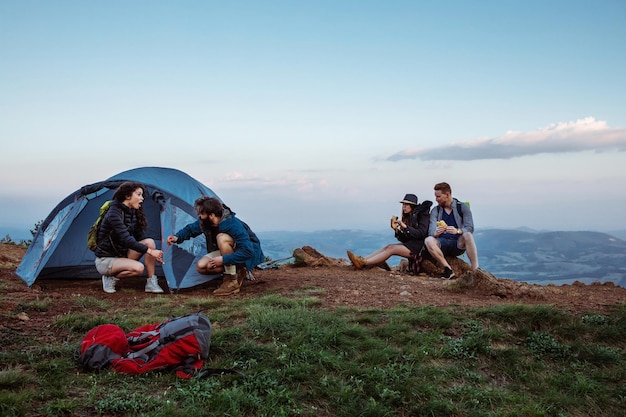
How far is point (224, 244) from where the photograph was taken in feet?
27.3

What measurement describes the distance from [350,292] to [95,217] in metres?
5.38

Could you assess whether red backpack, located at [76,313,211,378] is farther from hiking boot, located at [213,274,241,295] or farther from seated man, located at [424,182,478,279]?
seated man, located at [424,182,478,279]

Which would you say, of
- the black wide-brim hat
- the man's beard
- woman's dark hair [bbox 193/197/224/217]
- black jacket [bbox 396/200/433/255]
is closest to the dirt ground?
black jacket [bbox 396/200/433/255]

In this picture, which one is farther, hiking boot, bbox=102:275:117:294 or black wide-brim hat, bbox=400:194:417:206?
black wide-brim hat, bbox=400:194:417:206

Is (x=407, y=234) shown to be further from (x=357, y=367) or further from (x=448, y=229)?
(x=357, y=367)

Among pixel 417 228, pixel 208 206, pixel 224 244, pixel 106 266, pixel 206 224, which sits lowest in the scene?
pixel 106 266

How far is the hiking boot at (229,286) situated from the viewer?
329 inches

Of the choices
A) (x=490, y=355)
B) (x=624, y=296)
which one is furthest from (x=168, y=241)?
(x=624, y=296)

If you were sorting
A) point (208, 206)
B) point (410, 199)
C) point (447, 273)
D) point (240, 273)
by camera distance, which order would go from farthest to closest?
point (410, 199) < point (447, 273) < point (240, 273) < point (208, 206)

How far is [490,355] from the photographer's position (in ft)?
17.9

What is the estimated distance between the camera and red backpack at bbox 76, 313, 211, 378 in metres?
4.73

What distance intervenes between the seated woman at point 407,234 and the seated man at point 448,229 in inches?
11.3

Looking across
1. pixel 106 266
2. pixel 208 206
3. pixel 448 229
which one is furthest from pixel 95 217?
pixel 448 229

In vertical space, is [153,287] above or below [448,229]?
below
